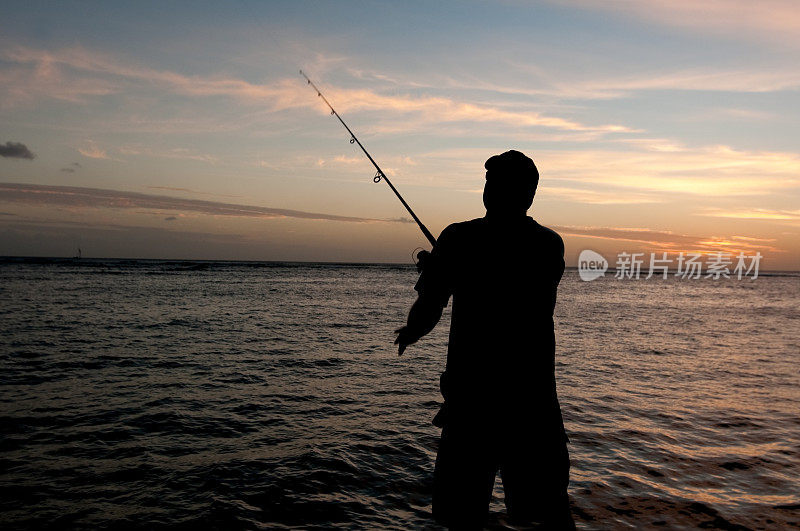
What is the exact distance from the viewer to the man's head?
2666 mm

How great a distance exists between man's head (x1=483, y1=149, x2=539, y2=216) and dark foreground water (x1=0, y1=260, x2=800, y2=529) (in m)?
3.23

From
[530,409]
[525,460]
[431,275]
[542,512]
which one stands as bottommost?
[542,512]

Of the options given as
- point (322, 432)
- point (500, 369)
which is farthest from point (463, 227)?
point (322, 432)

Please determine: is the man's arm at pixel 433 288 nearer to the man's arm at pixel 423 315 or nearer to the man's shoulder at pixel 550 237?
the man's arm at pixel 423 315

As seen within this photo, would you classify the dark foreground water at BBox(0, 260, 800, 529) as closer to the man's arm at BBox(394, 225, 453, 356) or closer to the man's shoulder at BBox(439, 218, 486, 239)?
the man's arm at BBox(394, 225, 453, 356)

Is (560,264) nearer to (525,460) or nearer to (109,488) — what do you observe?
(525,460)

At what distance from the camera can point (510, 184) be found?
2662 millimetres

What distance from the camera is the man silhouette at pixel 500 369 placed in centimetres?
256

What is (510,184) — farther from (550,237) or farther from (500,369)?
(500,369)

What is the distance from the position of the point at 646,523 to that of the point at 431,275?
361 centimetres

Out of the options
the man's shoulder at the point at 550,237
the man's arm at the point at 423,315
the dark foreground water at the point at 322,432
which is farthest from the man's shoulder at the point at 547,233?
the dark foreground water at the point at 322,432

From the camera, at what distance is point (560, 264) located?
8.79 feet

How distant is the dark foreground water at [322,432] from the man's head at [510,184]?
3226 millimetres

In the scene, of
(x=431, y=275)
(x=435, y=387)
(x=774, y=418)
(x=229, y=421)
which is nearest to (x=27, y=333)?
(x=229, y=421)
